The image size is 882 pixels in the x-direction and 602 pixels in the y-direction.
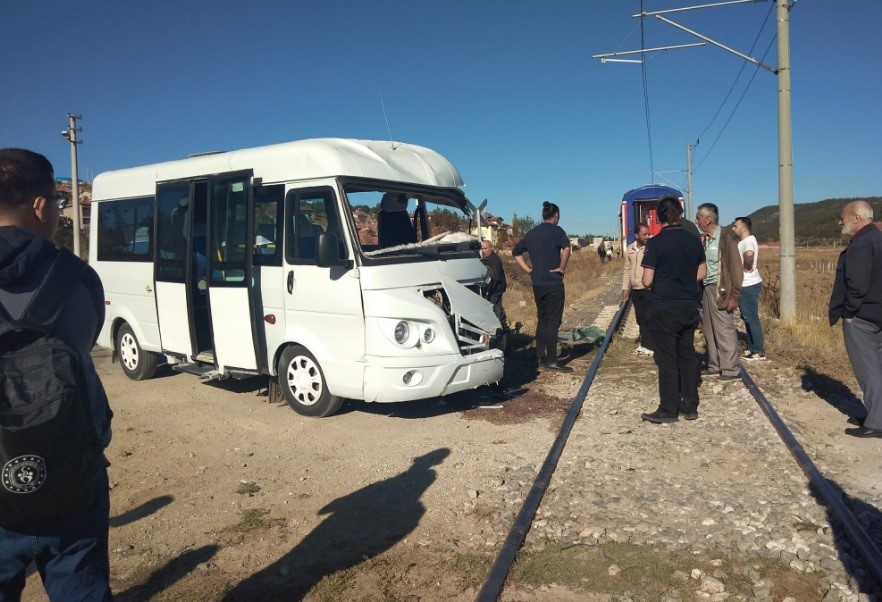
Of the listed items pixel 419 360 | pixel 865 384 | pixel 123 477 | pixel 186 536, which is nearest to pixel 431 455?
pixel 419 360

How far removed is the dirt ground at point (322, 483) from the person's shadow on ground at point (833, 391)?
0.12 meters

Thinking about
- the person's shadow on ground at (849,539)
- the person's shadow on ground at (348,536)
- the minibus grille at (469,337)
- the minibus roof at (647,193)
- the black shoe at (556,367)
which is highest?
the minibus roof at (647,193)

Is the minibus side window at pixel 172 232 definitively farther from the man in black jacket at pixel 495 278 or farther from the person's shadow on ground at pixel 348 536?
the person's shadow on ground at pixel 348 536

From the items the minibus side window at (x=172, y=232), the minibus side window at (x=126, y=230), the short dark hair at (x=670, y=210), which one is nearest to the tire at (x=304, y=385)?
the minibus side window at (x=172, y=232)

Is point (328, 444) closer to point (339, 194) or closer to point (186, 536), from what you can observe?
A: point (186, 536)

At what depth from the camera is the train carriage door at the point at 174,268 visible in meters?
8.17

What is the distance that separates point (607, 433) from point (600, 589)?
9.66 ft

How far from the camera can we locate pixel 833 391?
7762 mm

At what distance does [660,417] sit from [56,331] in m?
5.79

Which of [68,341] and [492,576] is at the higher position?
[68,341]

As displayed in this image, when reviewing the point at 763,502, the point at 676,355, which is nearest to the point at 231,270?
the point at 676,355

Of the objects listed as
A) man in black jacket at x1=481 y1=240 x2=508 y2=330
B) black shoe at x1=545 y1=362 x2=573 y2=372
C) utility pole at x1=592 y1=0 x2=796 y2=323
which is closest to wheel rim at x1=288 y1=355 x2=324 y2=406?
black shoe at x1=545 y1=362 x2=573 y2=372

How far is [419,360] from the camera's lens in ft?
21.5

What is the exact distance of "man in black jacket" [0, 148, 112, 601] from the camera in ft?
7.14
